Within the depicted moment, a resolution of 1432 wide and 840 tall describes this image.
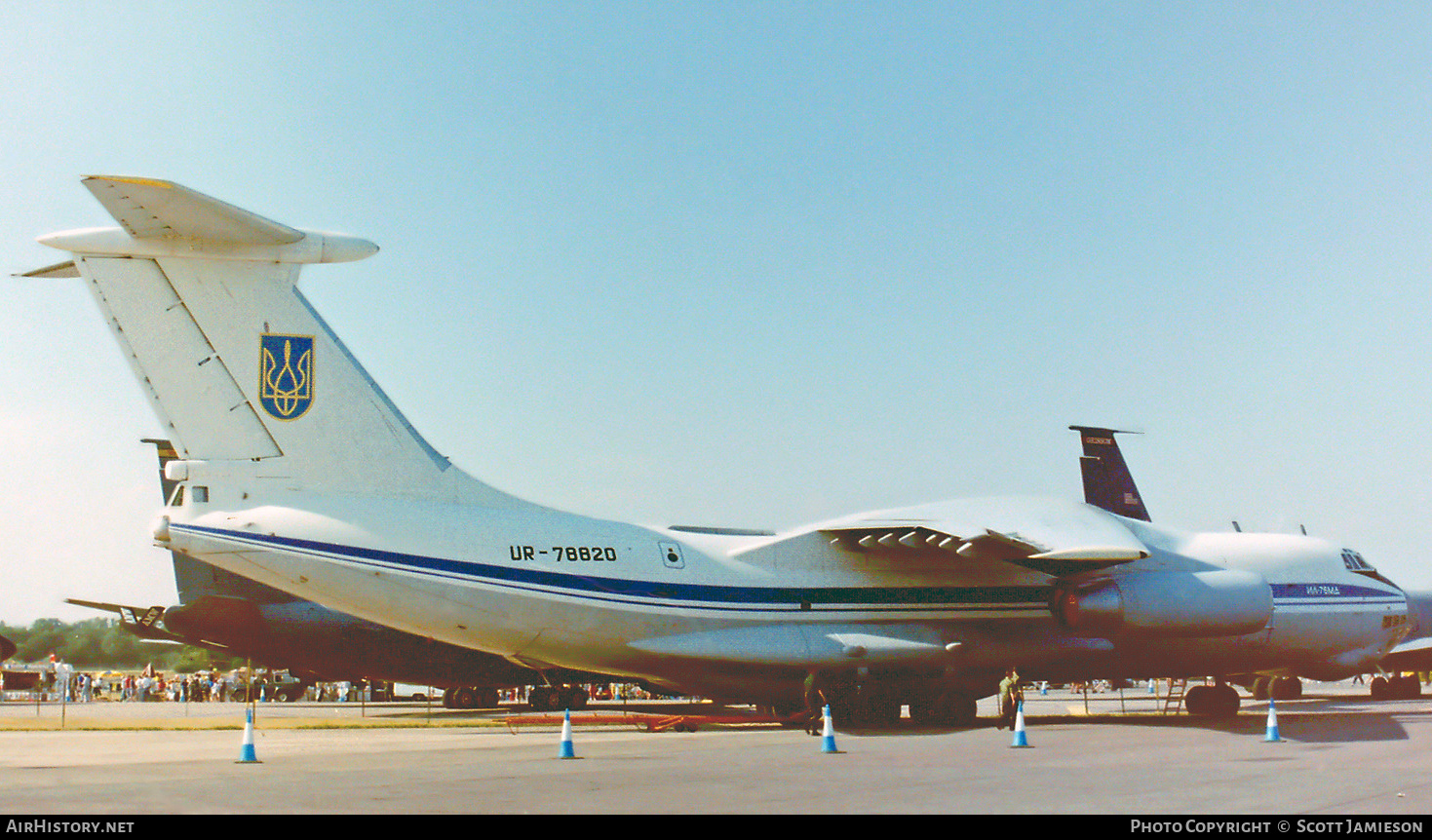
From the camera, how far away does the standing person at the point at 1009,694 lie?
15.9 meters

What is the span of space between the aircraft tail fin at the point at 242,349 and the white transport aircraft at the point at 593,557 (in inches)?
0.9

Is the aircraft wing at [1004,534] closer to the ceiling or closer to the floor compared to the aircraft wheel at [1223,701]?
closer to the ceiling

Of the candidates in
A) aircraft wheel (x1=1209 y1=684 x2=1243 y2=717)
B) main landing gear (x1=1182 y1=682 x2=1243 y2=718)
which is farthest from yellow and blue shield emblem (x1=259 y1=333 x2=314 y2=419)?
aircraft wheel (x1=1209 y1=684 x2=1243 y2=717)

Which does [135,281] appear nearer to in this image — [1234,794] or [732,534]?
[732,534]

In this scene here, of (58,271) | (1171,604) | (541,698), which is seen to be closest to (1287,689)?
(1171,604)

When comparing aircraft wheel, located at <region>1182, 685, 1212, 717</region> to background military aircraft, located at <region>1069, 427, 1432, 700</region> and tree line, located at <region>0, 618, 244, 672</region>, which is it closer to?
background military aircraft, located at <region>1069, 427, 1432, 700</region>

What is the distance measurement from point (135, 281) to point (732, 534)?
854 cm

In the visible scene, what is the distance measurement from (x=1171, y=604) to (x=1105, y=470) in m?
13.6

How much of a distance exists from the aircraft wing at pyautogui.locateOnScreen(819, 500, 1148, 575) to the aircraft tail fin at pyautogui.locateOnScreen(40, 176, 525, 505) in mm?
5836

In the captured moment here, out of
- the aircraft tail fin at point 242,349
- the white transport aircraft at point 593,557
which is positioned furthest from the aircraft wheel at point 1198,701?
the aircraft tail fin at point 242,349

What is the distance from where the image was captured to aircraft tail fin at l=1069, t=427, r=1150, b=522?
93.5ft

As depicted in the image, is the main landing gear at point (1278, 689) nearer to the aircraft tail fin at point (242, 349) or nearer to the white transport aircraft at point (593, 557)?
the white transport aircraft at point (593, 557)

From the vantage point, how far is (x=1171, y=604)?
15.6 metres

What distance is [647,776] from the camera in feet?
29.9
